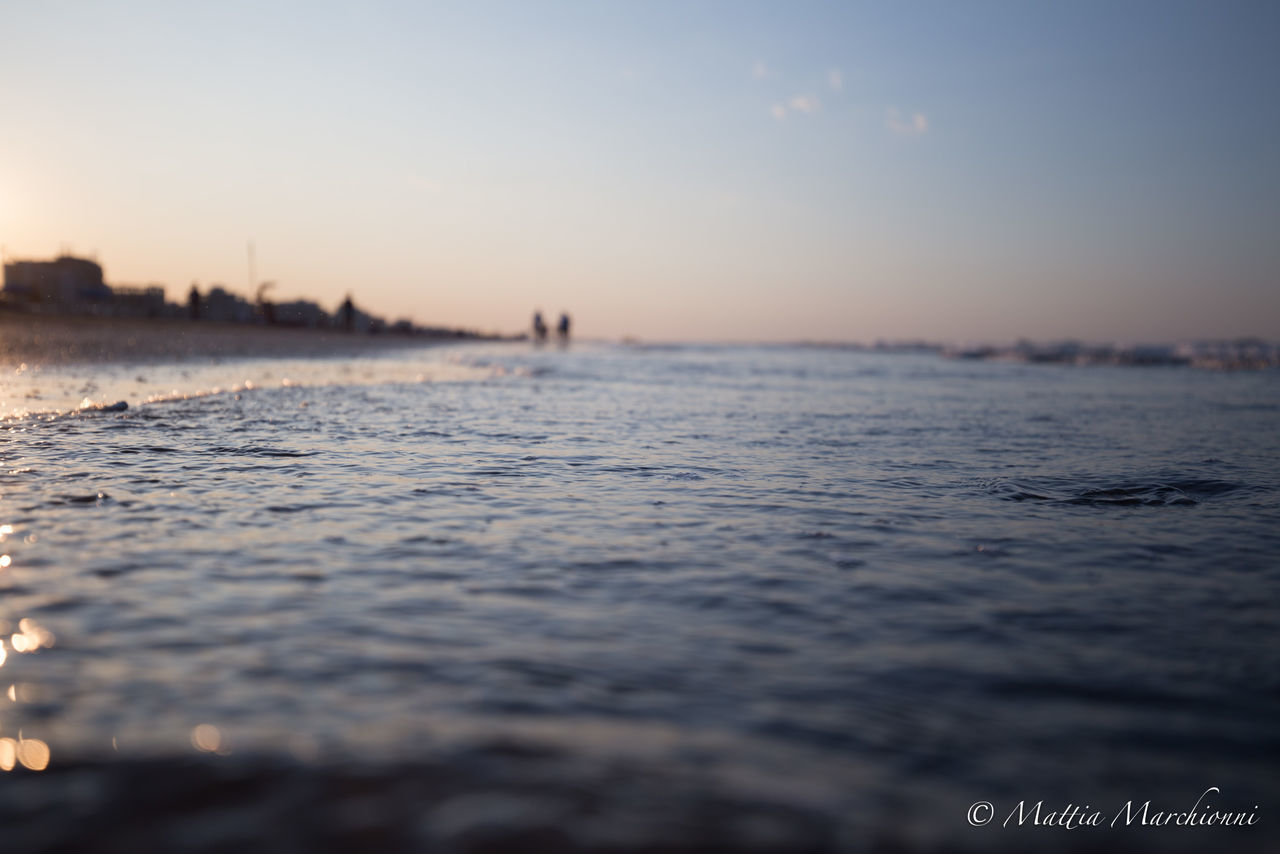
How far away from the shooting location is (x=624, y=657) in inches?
127

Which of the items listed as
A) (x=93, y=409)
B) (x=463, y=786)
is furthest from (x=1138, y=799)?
(x=93, y=409)

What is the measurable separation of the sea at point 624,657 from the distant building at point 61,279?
90.7 meters

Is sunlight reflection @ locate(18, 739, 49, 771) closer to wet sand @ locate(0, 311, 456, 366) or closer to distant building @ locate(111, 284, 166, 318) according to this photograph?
wet sand @ locate(0, 311, 456, 366)

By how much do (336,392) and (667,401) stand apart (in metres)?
7.17

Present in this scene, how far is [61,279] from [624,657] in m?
104

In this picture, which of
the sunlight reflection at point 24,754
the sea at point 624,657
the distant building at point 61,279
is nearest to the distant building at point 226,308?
the distant building at point 61,279

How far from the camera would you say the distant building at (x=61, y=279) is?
79438mm

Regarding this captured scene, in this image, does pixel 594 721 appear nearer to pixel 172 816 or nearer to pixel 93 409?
pixel 172 816

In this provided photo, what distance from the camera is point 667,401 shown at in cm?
1634

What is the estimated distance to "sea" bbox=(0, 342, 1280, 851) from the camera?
2225 mm

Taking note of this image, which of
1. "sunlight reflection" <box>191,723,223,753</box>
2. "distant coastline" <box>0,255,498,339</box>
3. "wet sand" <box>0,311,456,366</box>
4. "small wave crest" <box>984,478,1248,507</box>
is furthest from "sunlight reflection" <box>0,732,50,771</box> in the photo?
"distant coastline" <box>0,255,498,339</box>

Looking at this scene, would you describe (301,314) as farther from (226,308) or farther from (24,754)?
(24,754)

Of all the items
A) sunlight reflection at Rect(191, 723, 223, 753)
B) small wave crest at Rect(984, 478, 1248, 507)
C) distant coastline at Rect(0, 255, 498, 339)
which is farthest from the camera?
distant coastline at Rect(0, 255, 498, 339)

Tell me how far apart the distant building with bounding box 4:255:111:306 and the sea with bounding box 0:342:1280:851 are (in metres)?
90.7
